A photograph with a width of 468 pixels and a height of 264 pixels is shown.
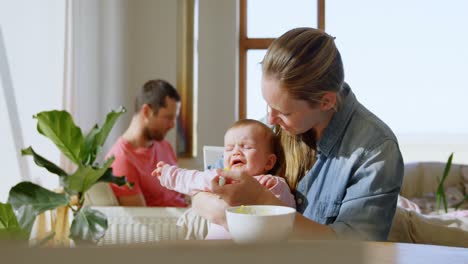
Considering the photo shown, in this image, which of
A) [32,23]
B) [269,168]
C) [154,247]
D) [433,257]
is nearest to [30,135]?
[32,23]

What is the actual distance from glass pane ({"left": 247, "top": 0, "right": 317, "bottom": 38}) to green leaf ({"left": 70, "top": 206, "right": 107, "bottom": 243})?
3.46m

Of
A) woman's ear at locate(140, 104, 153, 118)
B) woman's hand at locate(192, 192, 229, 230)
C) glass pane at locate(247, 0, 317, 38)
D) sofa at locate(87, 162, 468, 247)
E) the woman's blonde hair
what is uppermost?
glass pane at locate(247, 0, 317, 38)

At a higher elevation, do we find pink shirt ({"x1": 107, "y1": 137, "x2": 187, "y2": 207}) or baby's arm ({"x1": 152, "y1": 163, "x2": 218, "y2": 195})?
baby's arm ({"x1": 152, "y1": 163, "x2": 218, "y2": 195})

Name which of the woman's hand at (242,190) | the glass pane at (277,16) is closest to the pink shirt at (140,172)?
the woman's hand at (242,190)

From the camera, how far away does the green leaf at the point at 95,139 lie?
7.64 feet

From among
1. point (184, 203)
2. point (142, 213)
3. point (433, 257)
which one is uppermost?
point (433, 257)

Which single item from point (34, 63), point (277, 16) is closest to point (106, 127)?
point (34, 63)

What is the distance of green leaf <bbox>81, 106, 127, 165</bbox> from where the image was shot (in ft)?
7.64

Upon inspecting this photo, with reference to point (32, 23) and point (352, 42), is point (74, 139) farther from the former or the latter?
point (352, 42)

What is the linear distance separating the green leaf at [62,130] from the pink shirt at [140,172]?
1.82 feet

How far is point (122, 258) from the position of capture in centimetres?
15

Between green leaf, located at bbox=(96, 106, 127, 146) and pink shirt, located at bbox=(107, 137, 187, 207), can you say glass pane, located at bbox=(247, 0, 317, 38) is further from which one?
green leaf, located at bbox=(96, 106, 127, 146)

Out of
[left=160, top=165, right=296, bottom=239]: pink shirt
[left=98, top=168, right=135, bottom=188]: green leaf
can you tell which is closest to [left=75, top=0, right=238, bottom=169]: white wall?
[left=98, top=168, right=135, bottom=188]: green leaf

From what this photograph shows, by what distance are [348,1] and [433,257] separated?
16.5ft
